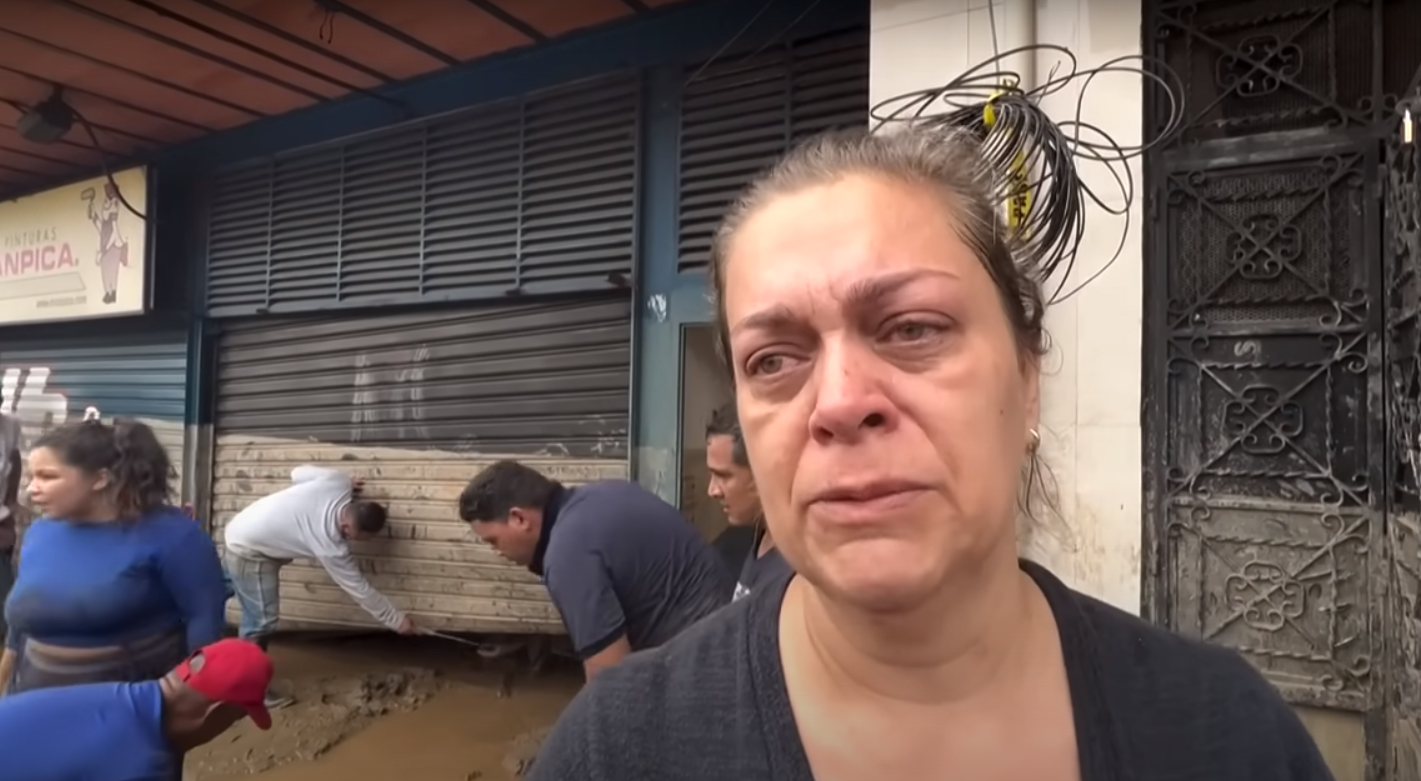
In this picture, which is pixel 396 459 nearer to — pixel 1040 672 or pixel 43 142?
pixel 43 142

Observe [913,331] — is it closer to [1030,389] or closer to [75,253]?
[1030,389]

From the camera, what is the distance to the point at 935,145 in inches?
41.9

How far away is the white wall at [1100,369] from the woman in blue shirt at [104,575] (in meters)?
3.05

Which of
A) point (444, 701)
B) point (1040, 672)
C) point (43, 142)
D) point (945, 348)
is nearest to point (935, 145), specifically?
point (945, 348)

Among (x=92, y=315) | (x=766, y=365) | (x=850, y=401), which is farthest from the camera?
(x=92, y=315)

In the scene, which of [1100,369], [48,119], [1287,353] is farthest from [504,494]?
[48,119]

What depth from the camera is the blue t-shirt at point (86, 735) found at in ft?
6.56

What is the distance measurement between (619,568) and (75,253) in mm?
6433

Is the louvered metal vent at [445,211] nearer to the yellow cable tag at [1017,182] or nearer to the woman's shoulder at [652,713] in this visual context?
the yellow cable tag at [1017,182]

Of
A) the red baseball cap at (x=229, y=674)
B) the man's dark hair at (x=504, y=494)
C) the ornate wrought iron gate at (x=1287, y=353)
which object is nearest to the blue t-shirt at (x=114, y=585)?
the red baseball cap at (x=229, y=674)

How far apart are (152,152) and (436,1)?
3.66 metres

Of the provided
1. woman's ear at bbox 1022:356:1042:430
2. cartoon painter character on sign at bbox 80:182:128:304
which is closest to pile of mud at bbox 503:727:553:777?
woman's ear at bbox 1022:356:1042:430

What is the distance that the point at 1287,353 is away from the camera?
9.86ft

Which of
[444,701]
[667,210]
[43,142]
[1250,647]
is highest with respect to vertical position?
[43,142]
